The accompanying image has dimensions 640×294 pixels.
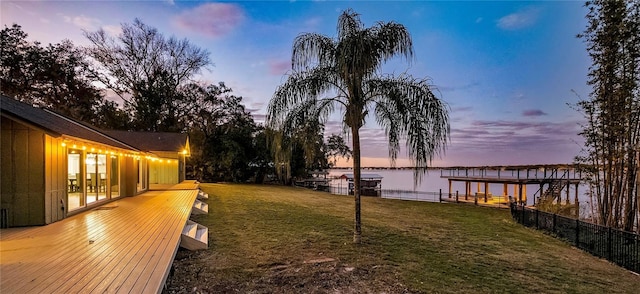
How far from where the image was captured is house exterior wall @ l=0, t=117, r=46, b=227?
18.9 feet

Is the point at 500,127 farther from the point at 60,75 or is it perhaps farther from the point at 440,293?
the point at 60,75

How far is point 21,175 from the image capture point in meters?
5.80

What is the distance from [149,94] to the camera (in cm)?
2741

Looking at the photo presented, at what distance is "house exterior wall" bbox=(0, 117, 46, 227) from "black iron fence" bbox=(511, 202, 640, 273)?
38.6 ft

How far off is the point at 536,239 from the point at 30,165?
11.8 metres

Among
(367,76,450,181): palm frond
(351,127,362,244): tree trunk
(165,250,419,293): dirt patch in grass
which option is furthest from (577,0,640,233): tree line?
(165,250,419,293): dirt patch in grass

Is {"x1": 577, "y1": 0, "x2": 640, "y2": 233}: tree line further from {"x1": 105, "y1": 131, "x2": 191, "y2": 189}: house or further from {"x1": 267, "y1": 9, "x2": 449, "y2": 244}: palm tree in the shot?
{"x1": 105, "y1": 131, "x2": 191, "y2": 189}: house

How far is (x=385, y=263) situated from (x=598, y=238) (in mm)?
5493

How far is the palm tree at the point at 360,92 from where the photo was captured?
572 centimetres

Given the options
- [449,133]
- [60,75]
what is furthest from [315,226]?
[60,75]

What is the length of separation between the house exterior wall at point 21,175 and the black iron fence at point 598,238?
38.6ft

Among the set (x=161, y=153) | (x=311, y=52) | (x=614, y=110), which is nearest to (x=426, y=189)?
(x=161, y=153)

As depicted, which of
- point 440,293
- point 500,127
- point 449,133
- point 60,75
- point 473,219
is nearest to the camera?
point 440,293

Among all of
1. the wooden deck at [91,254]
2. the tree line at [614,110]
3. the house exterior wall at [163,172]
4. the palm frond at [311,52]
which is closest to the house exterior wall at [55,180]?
the wooden deck at [91,254]
